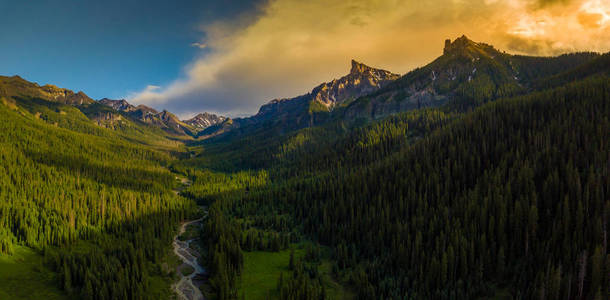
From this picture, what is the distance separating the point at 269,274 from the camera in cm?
9781

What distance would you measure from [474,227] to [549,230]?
19.9 metres

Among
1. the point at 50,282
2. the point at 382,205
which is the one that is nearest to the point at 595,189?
the point at 382,205

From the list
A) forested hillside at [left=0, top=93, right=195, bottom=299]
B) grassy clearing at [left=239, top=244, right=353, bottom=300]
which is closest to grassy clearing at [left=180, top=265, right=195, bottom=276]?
forested hillside at [left=0, top=93, right=195, bottom=299]

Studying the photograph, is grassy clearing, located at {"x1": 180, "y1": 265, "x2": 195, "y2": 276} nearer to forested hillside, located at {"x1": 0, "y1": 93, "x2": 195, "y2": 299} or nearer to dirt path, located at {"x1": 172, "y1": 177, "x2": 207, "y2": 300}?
dirt path, located at {"x1": 172, "y1": 177, "x2": 207, "y2": 300}

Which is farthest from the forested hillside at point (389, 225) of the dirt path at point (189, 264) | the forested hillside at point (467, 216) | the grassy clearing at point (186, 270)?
the dirt path at point (189, 264)

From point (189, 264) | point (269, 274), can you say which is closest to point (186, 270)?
point (189, 264)

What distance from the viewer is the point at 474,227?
97188 millimetres

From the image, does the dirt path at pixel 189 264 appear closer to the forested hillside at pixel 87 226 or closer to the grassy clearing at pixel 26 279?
the forested hillside at pixel 87 226

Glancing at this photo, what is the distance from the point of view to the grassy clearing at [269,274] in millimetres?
85188

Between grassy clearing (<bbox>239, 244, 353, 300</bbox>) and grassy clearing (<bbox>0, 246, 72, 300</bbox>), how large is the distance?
5212 centimetres

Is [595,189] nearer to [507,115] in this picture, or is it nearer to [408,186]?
[408,186]

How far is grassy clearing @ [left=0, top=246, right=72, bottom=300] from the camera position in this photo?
267 feet

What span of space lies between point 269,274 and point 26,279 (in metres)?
75.2

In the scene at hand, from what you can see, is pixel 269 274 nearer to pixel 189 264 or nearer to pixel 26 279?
pixel 189 264
